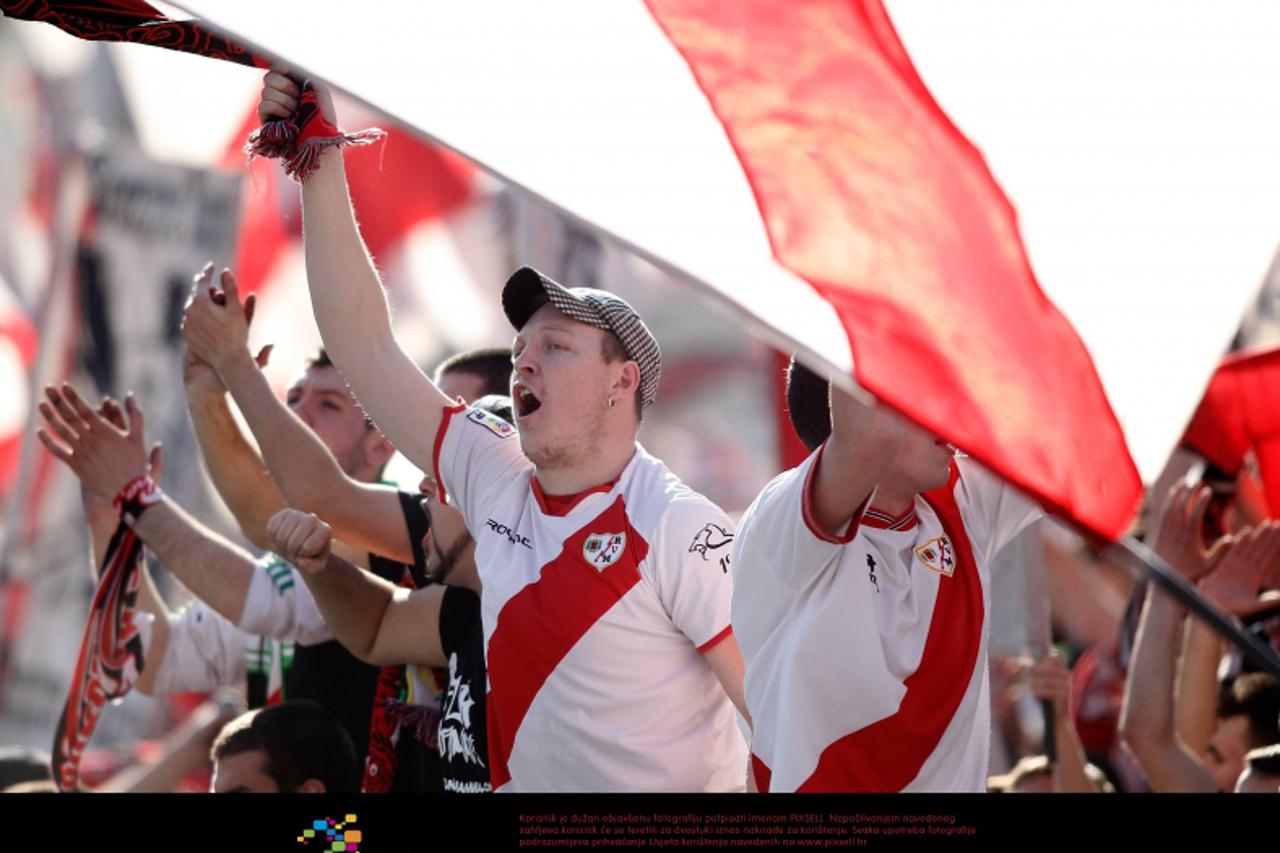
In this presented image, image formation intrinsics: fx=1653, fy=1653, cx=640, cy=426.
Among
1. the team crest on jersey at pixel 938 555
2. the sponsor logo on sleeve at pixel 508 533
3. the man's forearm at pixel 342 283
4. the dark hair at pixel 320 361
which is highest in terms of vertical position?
→ the dark hair at pixel 320 361

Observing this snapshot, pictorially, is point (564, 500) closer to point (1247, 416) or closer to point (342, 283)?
point (342, 283)

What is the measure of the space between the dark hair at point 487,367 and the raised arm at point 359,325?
63cm

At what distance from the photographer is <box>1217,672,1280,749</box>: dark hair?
3988 millimetres

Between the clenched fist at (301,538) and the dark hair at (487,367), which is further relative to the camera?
the dark hair at (487,367)

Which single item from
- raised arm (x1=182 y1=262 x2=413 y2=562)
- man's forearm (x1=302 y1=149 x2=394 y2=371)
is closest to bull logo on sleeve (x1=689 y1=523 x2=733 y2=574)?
man's forearm (x1=302 y1=149 x2=394 y2=371)

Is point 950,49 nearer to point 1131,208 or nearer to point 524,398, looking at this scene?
point 1131,208

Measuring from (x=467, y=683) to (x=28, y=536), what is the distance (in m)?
3.85

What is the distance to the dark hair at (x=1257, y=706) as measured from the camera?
3.99 metres

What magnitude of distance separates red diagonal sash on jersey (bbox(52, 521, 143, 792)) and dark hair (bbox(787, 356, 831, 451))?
5.92 feet

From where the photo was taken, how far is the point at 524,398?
302 cm

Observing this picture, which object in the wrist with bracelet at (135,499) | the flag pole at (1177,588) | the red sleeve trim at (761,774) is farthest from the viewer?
the wrist with bracelet at (135,499)

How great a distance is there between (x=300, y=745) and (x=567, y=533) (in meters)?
1.05

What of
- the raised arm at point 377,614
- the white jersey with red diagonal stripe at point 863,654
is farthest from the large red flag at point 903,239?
the raised arm at point 377,614
